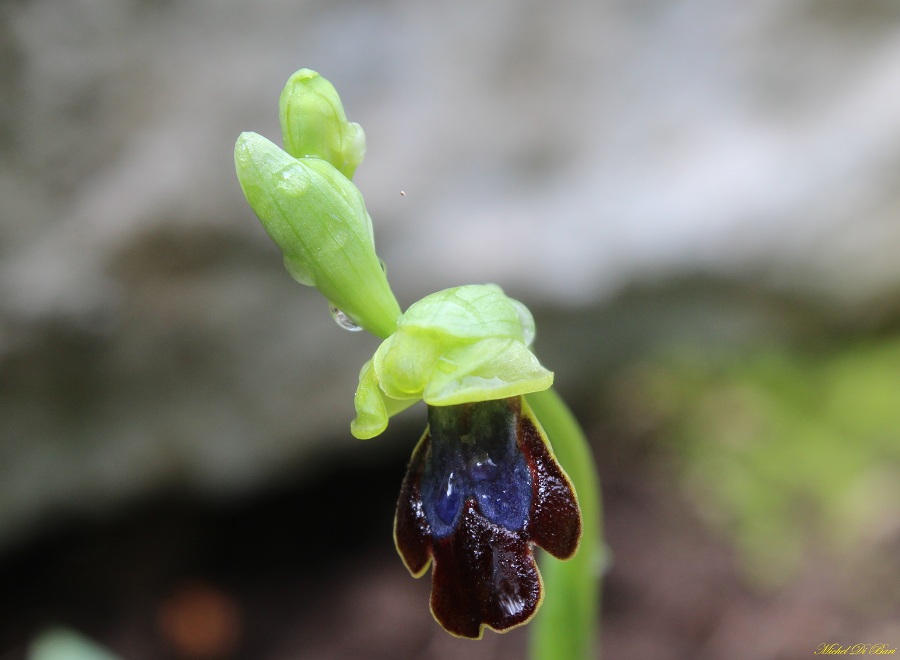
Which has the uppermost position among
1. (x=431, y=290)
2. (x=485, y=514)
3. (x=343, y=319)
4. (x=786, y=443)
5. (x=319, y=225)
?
(x=319, y=225)

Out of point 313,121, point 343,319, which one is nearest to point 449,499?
point 343,319

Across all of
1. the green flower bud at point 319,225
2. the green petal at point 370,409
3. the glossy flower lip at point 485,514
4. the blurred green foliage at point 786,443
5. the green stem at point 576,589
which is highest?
the green flower bud at point 319,225

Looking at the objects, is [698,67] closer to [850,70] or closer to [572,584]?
[850,70]

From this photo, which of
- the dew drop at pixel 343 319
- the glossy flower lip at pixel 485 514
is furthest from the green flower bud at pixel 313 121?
the glossy flower lip at pixel 485 514

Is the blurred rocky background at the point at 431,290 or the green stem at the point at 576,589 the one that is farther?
the blurred rocky background at the point at 431,290

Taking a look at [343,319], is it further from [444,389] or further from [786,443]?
[786,443]

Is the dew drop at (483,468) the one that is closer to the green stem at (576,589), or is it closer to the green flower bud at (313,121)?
the green stem at (576,589)
